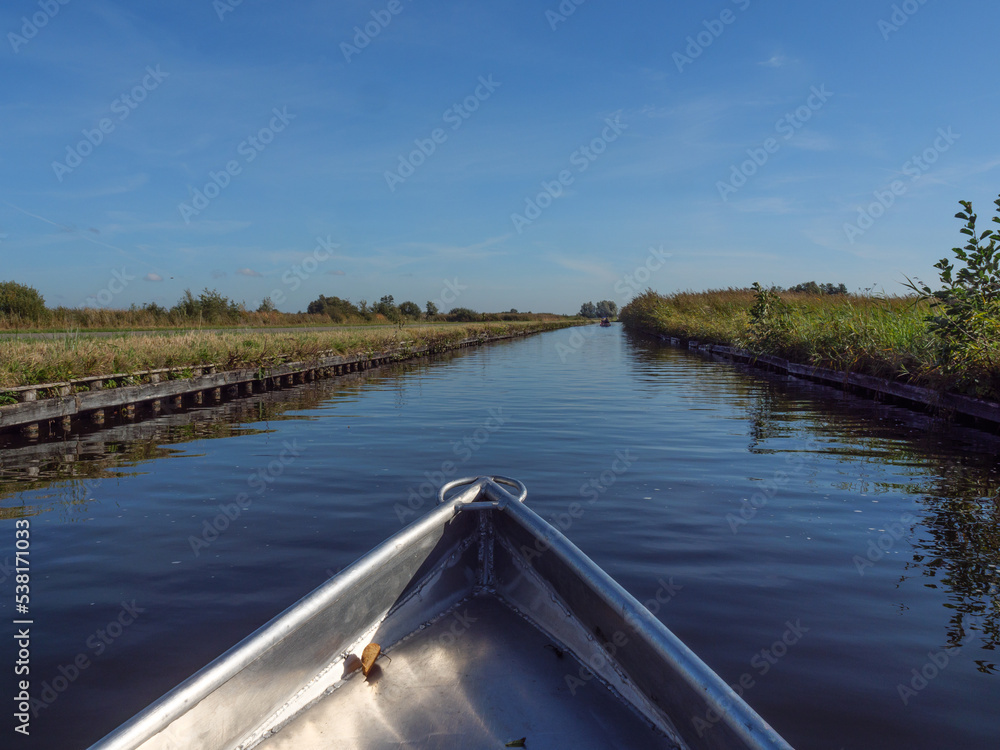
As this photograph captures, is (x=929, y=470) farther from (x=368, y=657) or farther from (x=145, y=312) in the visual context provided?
(x=145, y=312)

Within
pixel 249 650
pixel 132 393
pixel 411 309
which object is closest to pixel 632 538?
pixel 249 650

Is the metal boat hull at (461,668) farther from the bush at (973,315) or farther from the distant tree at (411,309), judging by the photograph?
the distant tree at (411,309)

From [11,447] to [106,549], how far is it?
5.22m

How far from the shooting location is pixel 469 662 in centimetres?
262

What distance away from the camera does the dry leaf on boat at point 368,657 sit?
2541 millimetres

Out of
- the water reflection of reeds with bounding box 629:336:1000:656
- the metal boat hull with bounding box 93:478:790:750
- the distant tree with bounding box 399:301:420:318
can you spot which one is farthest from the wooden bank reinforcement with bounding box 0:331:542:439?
the distant tree with bounding box 399:301:420:318

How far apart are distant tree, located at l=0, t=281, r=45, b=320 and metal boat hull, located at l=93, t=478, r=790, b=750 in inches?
1526

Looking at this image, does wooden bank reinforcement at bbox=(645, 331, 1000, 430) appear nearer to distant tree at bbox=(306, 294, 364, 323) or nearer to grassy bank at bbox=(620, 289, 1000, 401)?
grassy bank at bbox=(620, 289, 1000, 401)

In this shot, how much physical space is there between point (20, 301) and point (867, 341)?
133 feet

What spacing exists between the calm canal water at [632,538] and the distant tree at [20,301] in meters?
31.5

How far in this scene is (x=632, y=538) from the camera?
488cm

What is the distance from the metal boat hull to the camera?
6.33 ft

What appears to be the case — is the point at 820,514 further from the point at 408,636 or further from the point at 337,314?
the point at 337,314

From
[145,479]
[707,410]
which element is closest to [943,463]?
[707,410]
